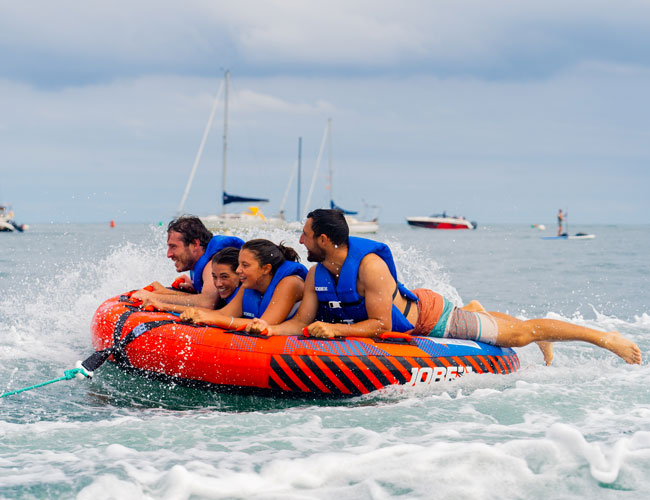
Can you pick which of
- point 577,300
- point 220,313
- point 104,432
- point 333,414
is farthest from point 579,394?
point 577,300

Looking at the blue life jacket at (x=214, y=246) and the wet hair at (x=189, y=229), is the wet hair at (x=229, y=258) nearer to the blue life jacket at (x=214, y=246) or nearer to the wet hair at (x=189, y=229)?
the blue life jacket at (x=214, y=246)

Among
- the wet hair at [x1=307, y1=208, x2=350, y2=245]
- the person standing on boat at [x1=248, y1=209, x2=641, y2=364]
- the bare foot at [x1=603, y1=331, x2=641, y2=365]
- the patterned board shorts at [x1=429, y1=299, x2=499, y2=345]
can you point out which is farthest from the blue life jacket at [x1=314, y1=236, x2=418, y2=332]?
the bare foot at [x1=603, y1=331, x2=641, y2=365]

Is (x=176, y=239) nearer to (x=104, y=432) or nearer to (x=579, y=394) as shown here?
(x=104, y=432)

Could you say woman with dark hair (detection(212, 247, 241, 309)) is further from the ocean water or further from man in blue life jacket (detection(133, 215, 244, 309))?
the ocean water

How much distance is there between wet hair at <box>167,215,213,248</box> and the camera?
6512mm

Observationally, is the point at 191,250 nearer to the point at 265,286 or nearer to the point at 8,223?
the point at 265,286

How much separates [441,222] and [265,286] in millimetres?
76785

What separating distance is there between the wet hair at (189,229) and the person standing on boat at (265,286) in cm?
109

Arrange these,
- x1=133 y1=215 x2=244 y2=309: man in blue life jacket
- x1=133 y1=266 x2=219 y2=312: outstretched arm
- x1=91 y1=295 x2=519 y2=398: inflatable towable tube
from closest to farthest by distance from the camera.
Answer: x1=91 y1=295 x2=519 y2=398: inflatable towable tube, x1=133 y1=266 x2=219 y2=312: outstretched arm, x1=133 y1=215 x2=244 y2=309: man in blue life jacket

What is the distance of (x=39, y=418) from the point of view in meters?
4.70

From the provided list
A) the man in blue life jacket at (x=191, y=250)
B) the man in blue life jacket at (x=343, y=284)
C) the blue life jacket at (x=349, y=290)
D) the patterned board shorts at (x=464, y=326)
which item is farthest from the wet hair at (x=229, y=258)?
the patterned board shorts at (x=464, y=326)

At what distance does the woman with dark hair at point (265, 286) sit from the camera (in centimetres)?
539

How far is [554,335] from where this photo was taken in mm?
5762

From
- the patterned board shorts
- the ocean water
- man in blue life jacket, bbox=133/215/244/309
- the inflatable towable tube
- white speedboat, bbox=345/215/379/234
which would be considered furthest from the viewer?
white speedboat, bbox=345/215/379/234
